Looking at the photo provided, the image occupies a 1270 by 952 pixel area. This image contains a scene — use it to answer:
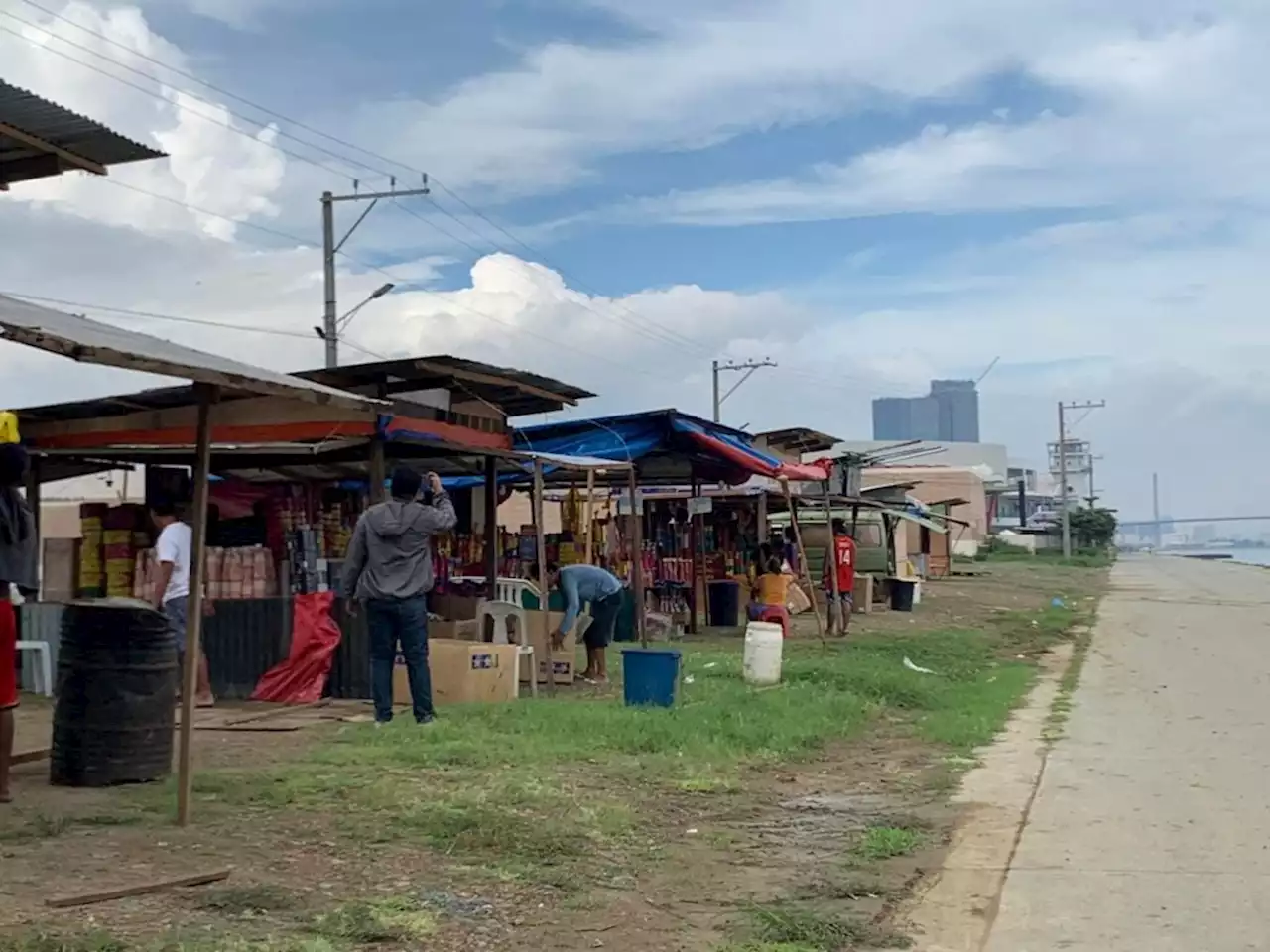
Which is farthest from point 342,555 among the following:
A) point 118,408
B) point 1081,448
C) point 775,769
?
point 1081,448

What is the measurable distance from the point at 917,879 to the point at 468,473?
1086 centimetres

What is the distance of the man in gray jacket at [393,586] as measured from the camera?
10.3 m

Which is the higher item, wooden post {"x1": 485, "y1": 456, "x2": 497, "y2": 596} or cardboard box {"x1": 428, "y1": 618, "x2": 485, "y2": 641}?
wooden post {"x1": 485, "y1": 456, "x2": 497, "y2": 596}

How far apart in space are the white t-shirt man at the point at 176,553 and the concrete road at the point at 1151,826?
21.2 ft

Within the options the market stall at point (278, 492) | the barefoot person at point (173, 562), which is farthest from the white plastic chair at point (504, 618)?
the barefoot person at point (173, 562)

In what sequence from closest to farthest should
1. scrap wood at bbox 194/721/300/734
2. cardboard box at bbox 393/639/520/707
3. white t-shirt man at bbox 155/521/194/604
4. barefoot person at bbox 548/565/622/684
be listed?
scrap wood at bbox 194/721/300/734, white t-shirt man at bbox 155/521/194/604, cardboard box at bbox 393/639/520/707, barefoot person at bbox 548/565/622/684

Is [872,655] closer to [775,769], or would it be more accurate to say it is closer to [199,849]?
[775,769]

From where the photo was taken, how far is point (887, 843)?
24.5 ft

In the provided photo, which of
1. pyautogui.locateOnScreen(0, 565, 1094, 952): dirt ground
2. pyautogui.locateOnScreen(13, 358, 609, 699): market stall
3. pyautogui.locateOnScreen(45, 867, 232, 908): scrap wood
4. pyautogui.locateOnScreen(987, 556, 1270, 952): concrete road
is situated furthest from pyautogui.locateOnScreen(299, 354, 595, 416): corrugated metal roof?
pyautogui.locateOnScreen(45, 867, 232, 908): scrap wood

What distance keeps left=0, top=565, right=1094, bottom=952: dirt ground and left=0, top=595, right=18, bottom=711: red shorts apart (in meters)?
0.58

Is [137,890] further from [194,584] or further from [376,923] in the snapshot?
[194,584]

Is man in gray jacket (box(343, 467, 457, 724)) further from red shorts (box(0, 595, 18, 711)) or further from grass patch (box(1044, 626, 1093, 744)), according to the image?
grass patch (box(1044, 626, 1093, 744))

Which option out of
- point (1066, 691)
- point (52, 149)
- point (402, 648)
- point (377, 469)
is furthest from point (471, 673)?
point (1066, 691)

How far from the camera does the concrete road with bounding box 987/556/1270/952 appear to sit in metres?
5.93
